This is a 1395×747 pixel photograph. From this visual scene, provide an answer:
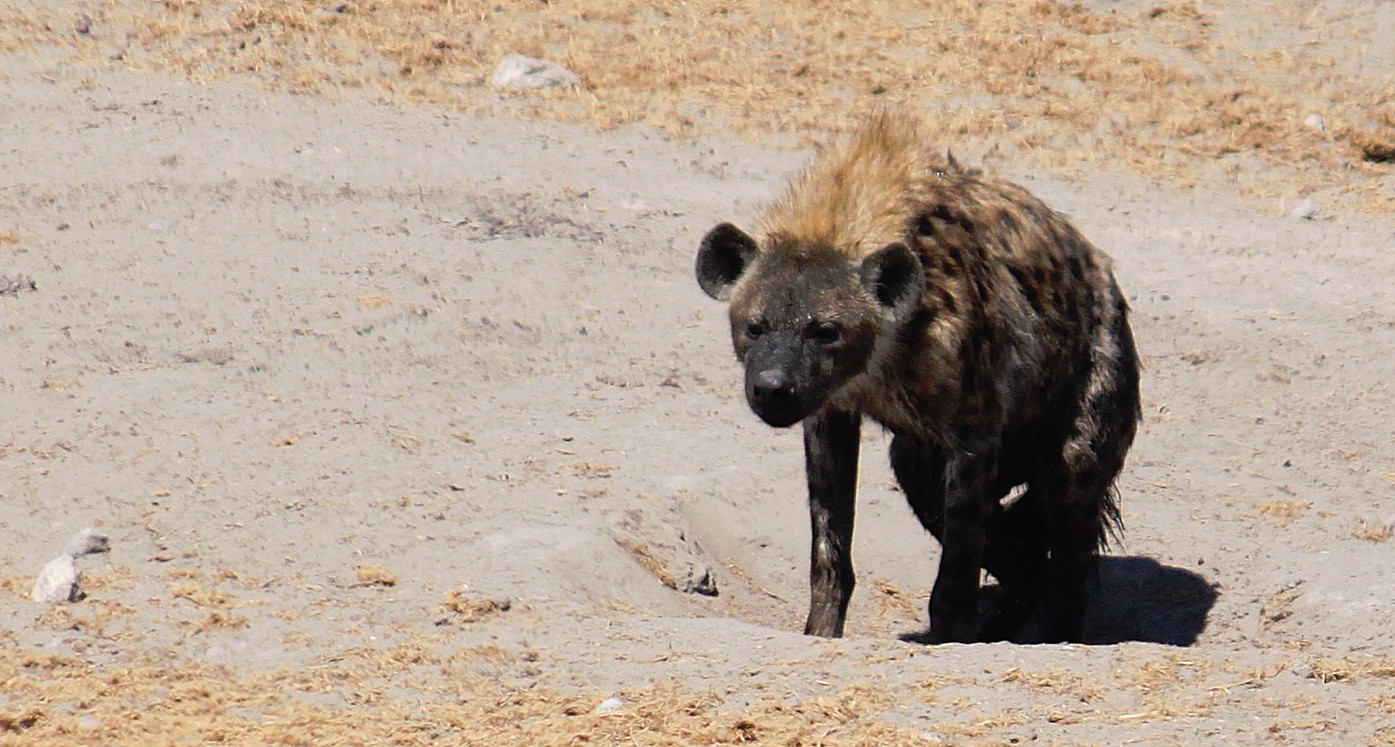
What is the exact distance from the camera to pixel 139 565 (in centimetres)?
516

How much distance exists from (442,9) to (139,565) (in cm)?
617

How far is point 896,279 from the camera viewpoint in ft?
16.3

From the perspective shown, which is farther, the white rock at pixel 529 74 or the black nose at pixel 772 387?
the white rock at pixel 529 74

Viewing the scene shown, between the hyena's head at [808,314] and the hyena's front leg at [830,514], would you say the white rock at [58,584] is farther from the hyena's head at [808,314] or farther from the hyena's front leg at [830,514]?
the hyena's front leg at [830,514]

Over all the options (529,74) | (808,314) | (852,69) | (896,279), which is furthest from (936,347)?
(852,69)

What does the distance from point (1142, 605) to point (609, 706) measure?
2.69 m

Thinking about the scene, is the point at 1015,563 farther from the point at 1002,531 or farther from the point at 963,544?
the point at 963,544

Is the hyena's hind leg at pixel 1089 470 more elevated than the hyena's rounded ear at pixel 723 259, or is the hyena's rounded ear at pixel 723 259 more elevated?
the hyena's rounded ear at pixel 723 259

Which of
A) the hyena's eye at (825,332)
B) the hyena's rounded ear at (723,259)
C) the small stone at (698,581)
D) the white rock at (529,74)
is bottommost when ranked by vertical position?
the small stone at (698,581)

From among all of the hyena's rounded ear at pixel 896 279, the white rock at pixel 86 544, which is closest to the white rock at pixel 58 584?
the white rock at pixel 86 544

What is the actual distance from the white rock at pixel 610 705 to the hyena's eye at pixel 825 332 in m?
1.25

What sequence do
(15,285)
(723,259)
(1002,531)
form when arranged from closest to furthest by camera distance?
1. (723,259)
2. (1002,531)
3. (15,285)

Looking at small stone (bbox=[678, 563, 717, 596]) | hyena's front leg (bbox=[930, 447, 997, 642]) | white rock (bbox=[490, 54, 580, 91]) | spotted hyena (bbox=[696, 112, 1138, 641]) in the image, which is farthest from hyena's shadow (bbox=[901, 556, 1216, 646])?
white rock (bbox=[490, 54, 580, 91])

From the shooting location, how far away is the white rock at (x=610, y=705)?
422 centimetres
